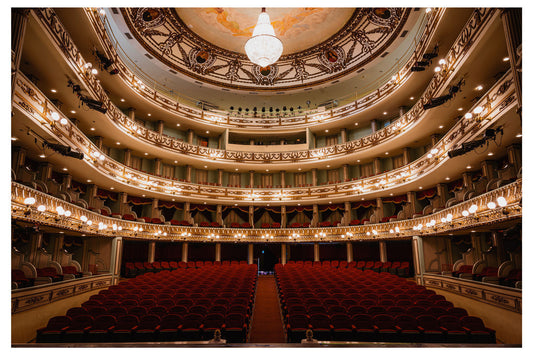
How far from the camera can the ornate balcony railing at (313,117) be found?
8.70 meters

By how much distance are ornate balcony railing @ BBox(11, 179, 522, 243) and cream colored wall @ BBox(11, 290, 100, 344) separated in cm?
265

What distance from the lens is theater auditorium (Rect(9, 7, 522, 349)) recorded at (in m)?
6.02

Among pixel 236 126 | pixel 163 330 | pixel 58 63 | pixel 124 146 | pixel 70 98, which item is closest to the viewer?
pixel 163 330

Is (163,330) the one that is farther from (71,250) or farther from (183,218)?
(183,218)

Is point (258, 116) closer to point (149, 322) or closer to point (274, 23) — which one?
point (274, 23)

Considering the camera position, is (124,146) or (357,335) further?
(124,146)

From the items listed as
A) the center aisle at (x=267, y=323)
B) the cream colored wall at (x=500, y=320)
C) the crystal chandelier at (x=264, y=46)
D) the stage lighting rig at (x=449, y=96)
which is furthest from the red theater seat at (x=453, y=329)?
the crystal chandelier at (x=264, y=46)

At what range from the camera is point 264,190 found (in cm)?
2230

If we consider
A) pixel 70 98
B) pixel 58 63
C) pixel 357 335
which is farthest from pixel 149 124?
pixel 357 335

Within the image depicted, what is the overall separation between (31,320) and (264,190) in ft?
→ 53.7

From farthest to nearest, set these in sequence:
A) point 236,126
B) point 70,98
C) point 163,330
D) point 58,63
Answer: point 236,126 < point 70,98 < point 58,63 < point 163,330

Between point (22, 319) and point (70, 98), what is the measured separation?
31.5 feet

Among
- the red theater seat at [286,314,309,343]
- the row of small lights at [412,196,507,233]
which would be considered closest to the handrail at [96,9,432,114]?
the row of small lights at [412,196,507,233]

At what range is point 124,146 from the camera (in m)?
18.7
